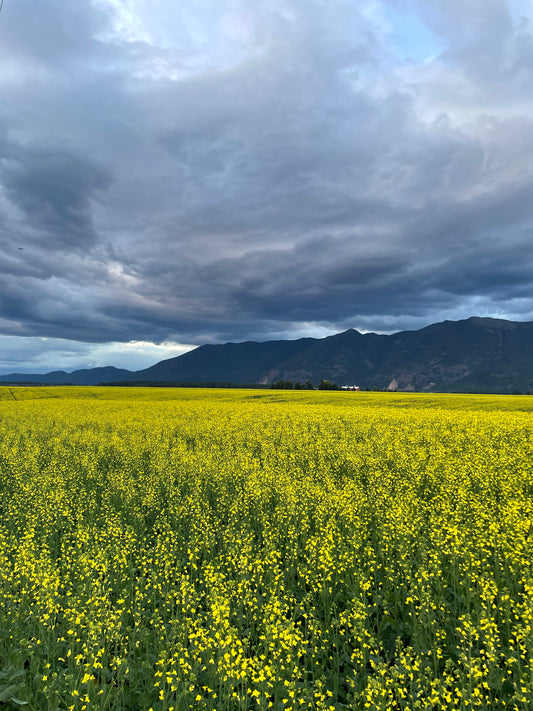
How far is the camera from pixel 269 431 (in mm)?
24375

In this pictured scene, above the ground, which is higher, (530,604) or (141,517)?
(530,604)

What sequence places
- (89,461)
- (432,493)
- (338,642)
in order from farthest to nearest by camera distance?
1. (89,461)
2. (432,493)
3. (338,642)

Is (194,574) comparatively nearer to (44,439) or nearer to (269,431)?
(269,431)

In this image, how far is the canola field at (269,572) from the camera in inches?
187

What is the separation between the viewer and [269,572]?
23.5ft

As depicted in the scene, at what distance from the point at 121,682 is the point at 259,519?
5.65 metres

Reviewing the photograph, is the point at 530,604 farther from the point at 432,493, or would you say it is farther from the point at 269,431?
the point at 269,431

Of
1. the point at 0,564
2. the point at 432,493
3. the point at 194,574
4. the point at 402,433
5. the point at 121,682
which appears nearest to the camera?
the point at 121,682

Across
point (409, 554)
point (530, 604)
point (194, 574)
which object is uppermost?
point (530, 604)

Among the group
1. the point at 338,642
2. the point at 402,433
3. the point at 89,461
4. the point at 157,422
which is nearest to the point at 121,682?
the point at 338,642

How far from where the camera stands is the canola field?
4746 millimetres

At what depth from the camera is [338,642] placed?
588 cm

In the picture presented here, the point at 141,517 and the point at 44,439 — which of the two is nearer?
the point at 141,517

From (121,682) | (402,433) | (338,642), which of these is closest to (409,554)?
(338,642)
